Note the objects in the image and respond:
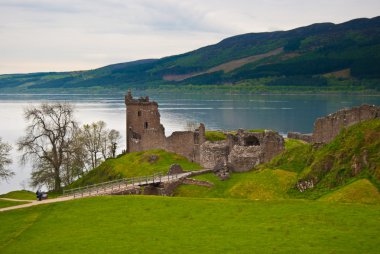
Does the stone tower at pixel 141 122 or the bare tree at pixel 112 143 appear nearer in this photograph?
the stone tower at pixel 141 122

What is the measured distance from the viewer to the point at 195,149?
2354 inches

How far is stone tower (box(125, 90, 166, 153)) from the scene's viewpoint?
68956 millimetres

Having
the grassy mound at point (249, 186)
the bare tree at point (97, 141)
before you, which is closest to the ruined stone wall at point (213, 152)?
the grassy mound at point (249, 186)

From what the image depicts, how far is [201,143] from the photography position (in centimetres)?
5888

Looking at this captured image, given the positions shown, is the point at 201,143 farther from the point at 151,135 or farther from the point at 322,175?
the point at 322,175

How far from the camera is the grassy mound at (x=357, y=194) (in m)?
29.7

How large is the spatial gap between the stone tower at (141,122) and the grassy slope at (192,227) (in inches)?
1356

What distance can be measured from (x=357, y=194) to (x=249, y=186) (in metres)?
12.0

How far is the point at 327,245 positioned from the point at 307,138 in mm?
42747

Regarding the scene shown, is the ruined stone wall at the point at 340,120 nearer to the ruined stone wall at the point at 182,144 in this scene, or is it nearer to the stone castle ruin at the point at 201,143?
the stone castle ruin at the point at 201,143

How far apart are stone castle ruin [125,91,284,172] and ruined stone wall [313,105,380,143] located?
15.7ft

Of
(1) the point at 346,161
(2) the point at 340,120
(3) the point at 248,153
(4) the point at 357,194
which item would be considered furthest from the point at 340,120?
(4) the point at 357,194

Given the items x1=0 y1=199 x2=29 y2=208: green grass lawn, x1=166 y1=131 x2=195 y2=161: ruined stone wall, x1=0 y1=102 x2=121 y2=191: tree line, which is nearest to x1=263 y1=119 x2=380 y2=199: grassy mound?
x1=0 y1=199 x2=29 y2=208: green grass lawn

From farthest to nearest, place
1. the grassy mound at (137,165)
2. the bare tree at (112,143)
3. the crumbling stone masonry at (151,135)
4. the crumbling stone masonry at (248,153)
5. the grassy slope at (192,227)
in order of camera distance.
A: the bare tree at (112,143)
the crumbling stone masonry at (151,135)
the grassy mound at (137,165)
the crumbling stone masonry at (248,153)
the grassy slope at (192,227)
